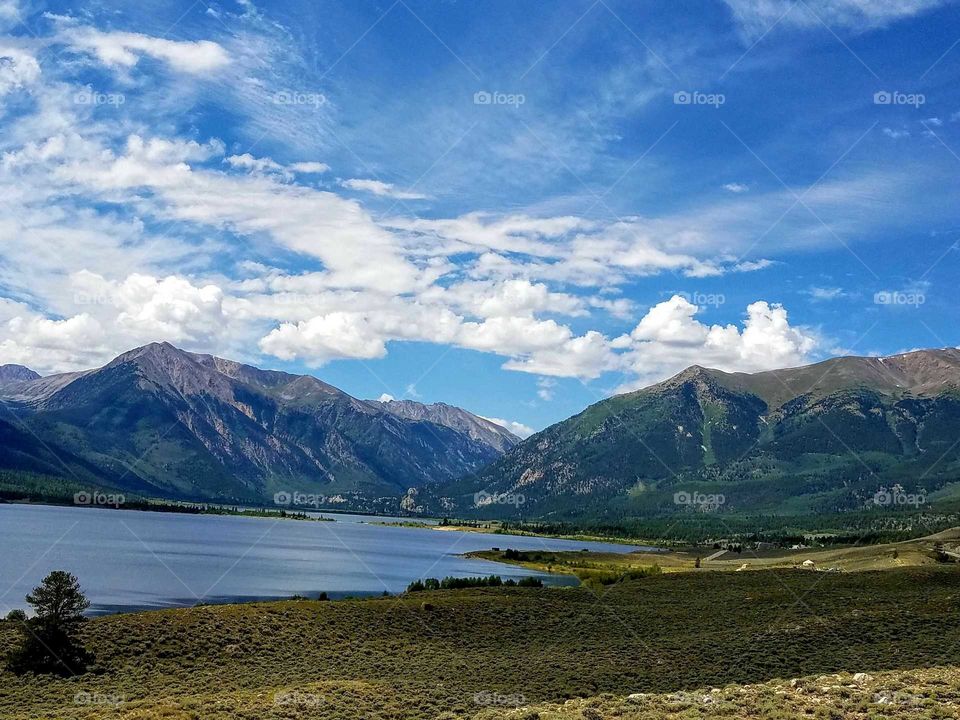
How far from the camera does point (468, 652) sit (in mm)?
48406

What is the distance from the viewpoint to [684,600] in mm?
70000

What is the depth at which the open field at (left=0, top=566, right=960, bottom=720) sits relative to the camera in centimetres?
3344

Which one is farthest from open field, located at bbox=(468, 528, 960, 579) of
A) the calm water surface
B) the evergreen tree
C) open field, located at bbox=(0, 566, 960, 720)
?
the evergreen tree

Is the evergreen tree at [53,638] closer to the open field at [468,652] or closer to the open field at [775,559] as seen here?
the open field at [468,652]

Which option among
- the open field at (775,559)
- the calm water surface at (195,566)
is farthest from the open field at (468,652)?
the open field at (775,559)

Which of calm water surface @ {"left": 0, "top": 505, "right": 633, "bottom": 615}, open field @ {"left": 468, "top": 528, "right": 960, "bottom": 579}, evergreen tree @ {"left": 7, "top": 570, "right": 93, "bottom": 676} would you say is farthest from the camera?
open field @ {"left": 468, "top": 528, "right": 960, "bottom": 579}

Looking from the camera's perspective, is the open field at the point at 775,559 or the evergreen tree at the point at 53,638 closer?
the evergreen tree at the point at 53,638

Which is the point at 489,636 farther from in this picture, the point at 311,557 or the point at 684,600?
the point at 311,557

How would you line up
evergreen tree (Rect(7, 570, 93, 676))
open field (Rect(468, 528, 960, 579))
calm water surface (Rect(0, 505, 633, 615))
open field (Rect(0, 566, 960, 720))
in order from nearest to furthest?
1. open field (Rect(0, 566, 960, 720))
2. evergreen tree (Rect(7, 570, 93, 676))
3. calm water surface (Rect(0, 505, 633, 615))
4. open field (Rect(468, 528, 960, 579))

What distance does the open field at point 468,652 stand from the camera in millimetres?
33438

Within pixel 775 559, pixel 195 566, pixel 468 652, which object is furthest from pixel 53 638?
pixel 775 559

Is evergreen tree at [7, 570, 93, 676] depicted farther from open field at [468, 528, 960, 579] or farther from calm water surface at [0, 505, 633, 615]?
open field at [468, 528, 960, 579]

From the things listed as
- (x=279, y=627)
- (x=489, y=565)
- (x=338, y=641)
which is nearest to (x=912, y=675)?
(x=338, y=641)

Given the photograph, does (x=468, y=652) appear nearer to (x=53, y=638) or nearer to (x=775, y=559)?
(x=53, y=638)
